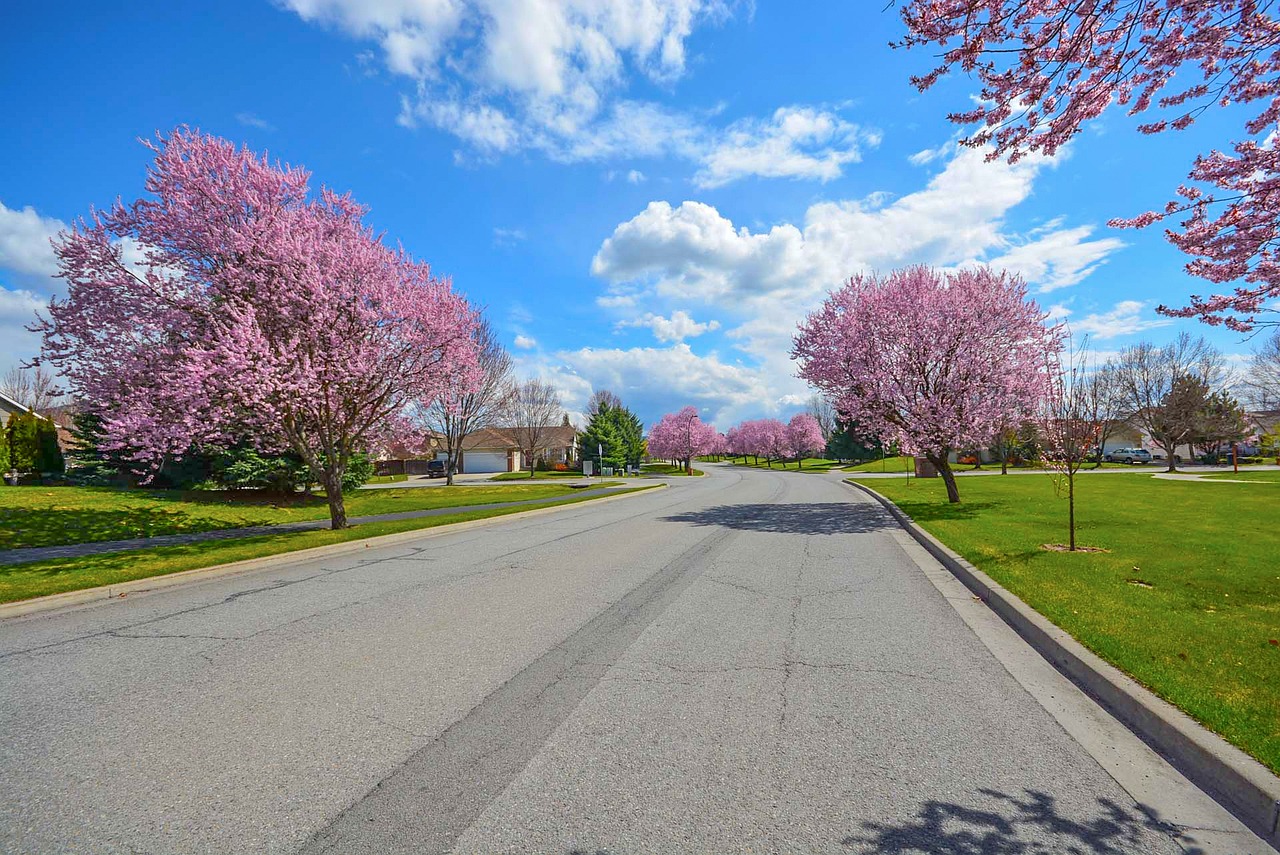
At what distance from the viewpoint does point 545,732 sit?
3.74 metres

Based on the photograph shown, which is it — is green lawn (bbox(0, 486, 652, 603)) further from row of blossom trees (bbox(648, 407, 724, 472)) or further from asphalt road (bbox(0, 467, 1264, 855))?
row of blossom trees (bbox(648, 407, 724, 472))

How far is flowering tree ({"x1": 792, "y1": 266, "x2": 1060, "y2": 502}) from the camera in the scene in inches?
731

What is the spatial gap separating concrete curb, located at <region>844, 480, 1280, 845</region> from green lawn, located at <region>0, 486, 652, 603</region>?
11.5 metres

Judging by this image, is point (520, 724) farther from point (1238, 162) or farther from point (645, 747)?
point (1238, 162)

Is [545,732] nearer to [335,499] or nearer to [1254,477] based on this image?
[335,499]

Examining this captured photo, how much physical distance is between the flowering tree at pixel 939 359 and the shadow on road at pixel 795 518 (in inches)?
123

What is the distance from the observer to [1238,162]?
6.16m

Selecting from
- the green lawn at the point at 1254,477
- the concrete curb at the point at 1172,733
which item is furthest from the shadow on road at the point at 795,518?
the green lawn at the point at 1254,477

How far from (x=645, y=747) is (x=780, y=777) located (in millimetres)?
816

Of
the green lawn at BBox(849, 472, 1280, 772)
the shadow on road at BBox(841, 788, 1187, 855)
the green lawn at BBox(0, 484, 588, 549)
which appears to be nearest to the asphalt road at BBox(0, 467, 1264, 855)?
the shadow on road at BBox(841, 788, 1187, 855)

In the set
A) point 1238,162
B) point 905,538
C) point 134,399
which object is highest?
point 1238,162

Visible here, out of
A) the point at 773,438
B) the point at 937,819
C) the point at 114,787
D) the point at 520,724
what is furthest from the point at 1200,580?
the point at 773,438

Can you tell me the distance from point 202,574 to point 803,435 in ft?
271

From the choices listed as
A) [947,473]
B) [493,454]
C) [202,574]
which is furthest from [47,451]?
[493,454]
